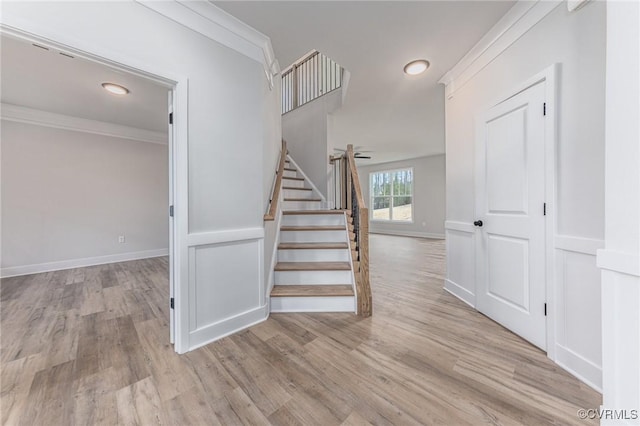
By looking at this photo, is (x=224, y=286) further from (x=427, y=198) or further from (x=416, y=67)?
(x=427, y=198)

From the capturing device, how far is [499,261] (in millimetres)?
2057

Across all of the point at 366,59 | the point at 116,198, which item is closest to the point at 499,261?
the point at 366,59

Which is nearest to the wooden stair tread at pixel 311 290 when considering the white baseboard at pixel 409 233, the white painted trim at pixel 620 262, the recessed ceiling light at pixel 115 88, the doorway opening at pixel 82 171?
the doorway opening at pixel 82 171

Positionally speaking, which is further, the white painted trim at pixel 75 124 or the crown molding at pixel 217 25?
the white painted trim at pixel 75 124

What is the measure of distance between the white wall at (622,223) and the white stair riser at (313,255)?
6.59ft

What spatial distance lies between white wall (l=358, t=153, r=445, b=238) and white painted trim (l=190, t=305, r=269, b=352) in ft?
21.5

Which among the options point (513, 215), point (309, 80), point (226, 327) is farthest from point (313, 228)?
point (309, 80)

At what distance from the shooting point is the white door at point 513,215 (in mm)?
1700

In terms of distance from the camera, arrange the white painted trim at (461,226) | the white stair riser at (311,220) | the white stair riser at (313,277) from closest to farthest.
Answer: the white painted trim at (461,226) < the white stair riser at (313,277) < the white stair riser at (311,220)

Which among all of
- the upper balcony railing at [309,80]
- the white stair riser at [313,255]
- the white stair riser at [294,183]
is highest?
the upper balcony railing at [309,80]

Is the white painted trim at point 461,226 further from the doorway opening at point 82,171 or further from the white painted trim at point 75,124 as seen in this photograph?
the white painted trim at point 75,124

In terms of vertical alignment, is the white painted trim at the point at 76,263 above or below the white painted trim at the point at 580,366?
above

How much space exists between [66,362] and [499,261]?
343cm

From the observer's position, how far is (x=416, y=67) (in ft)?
8.41
